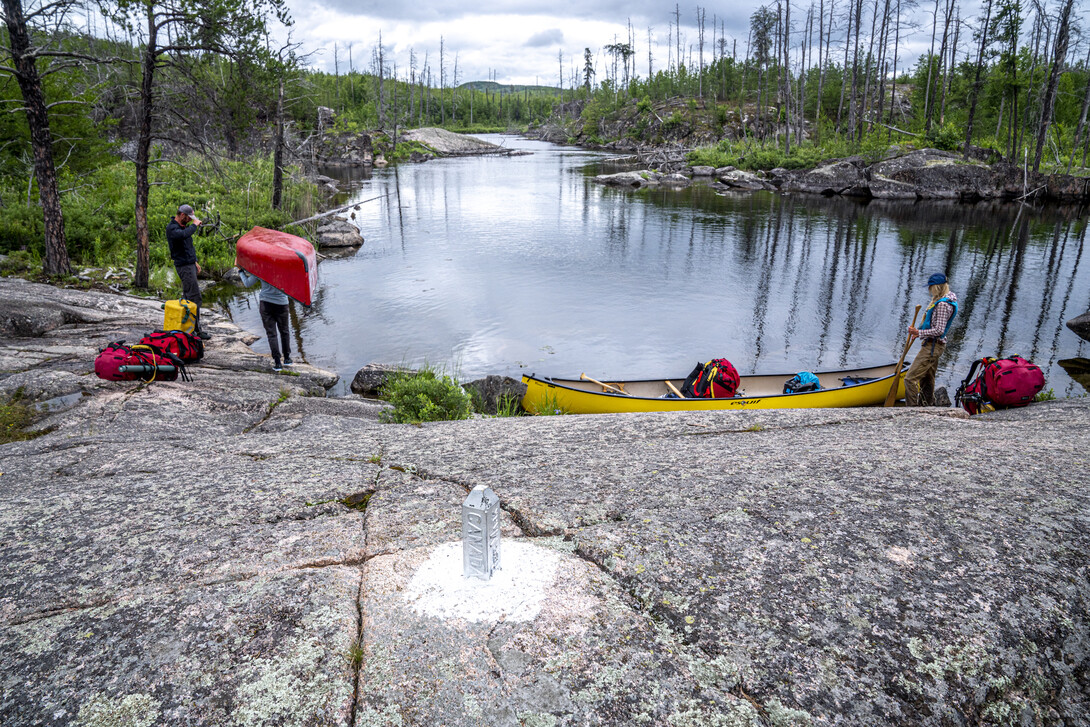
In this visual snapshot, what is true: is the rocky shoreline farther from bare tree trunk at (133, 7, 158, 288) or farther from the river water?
bare tree trunk at (133, 7, 158, 288)

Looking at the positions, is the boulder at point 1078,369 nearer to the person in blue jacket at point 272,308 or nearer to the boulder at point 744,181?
the person in blue jacket at point 272,308

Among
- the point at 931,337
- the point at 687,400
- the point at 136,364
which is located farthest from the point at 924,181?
the point at 136,364

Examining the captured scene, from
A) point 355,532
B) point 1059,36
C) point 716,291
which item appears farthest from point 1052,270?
point 355,532

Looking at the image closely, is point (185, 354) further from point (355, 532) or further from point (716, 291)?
point (716, 291)

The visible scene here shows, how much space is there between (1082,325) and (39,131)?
26.6 metres

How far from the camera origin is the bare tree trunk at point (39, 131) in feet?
39.7

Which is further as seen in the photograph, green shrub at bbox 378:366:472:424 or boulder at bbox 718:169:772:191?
boulder at bbox 718:169:772:191

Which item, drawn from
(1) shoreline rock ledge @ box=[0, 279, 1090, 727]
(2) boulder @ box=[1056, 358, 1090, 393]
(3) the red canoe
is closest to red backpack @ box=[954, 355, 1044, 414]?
(1) shoreline rock ledge @ box=[0, 279, 1090, 727]

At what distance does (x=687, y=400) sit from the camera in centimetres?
992

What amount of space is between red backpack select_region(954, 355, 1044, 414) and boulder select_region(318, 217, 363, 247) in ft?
80.6

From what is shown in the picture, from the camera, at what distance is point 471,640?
2.45 meters

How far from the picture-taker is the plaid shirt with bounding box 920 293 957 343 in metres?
9.92

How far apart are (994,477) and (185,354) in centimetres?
1015

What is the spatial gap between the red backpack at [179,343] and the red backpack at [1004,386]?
39.5 feet
